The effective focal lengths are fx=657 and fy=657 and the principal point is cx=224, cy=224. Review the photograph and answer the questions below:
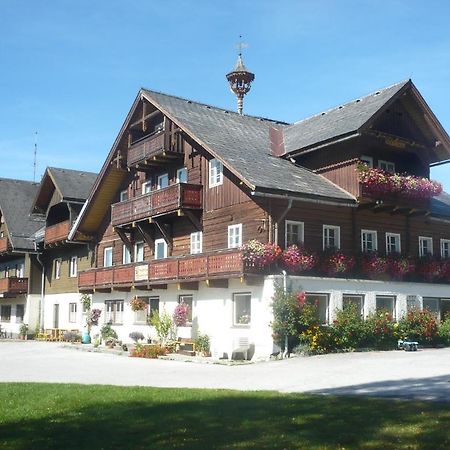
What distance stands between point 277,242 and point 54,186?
22.3 m

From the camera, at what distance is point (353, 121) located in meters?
26.7

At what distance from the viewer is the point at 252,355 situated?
77.9ft

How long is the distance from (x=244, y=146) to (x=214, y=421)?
62.5 ft

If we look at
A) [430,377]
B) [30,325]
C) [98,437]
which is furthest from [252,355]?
[30,325]

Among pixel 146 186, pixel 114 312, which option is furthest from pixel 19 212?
pixel 146 186

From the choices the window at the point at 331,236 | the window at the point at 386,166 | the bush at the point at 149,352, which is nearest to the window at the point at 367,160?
the window at the point at 386,166

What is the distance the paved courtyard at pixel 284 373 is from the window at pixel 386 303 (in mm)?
2849

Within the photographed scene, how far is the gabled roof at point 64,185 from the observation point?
132 ft

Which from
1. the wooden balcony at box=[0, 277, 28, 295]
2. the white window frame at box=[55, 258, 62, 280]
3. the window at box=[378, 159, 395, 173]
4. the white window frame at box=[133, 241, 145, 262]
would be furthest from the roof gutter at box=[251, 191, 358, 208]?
the wooden balcony at box=[0, 277, 28, 295]

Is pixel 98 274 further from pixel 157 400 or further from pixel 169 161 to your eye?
pixel 157 400

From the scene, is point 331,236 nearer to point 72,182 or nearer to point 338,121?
point 338,121

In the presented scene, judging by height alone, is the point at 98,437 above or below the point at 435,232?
below

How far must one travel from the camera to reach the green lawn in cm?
873

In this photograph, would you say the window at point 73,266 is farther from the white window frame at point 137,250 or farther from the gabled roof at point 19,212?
the white window frame at point 137,250
